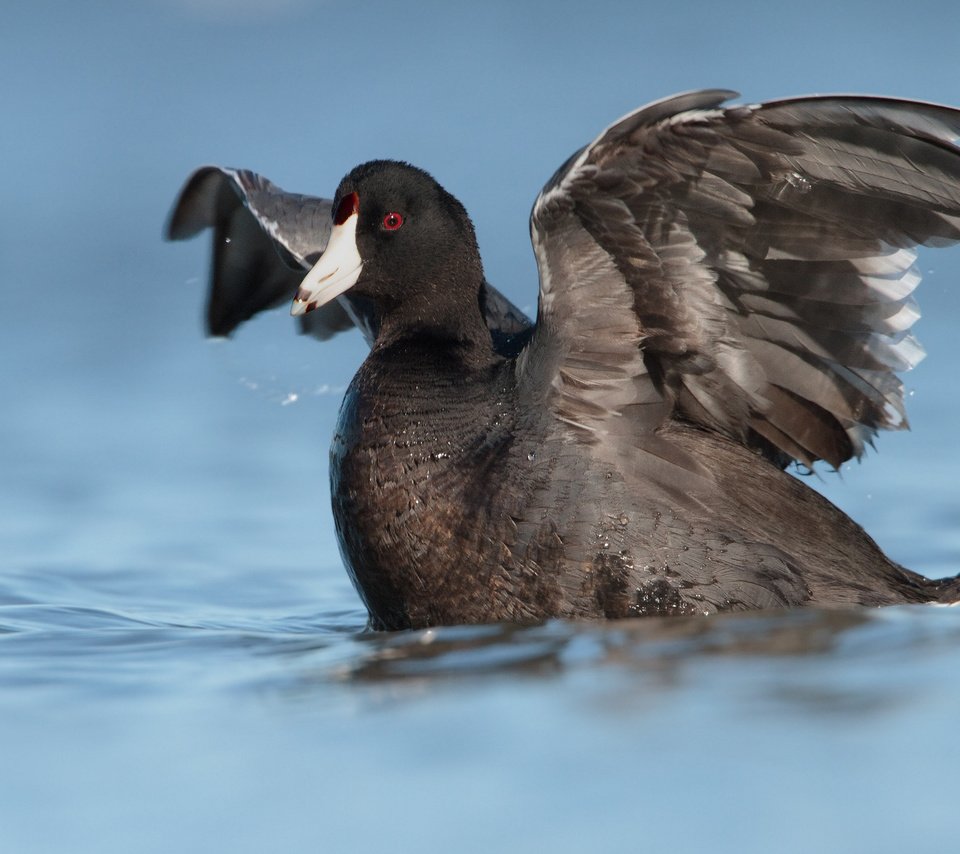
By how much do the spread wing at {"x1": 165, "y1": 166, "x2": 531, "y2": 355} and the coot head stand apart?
72 centimetres

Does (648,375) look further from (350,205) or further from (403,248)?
(350,205)

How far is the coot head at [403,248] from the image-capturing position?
5.18 m

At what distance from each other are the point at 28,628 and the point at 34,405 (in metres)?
3.07

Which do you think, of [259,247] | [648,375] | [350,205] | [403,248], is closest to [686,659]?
[648,375]

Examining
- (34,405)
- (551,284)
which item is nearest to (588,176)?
(551,284)

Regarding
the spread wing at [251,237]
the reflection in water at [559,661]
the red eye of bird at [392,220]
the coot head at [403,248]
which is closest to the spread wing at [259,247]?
the spread wing at [251,237]

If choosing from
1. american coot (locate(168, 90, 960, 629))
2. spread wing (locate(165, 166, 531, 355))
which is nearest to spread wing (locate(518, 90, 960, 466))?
american coot (locate(168, 90, 960, 629))

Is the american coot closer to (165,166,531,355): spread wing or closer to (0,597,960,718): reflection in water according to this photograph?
(0,597,960,718): reflection in water

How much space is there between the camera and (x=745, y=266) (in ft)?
15.4

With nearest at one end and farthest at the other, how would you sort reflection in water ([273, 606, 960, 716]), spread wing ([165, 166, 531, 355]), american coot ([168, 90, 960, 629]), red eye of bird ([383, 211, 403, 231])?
reflection in water ([273, 606, 960, 716]) → american coot ([168, 90, 960, 629]) → red eye of bird ([383, 211, 403, 231]) → spread wing ([165, 166, 531, 355])

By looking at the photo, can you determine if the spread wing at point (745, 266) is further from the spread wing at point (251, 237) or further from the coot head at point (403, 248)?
the spread wing at point (251, 237)

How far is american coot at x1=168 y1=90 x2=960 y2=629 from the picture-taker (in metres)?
4.44

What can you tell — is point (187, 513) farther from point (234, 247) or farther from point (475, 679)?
point (475, 679)

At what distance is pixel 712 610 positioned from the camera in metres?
4.73
